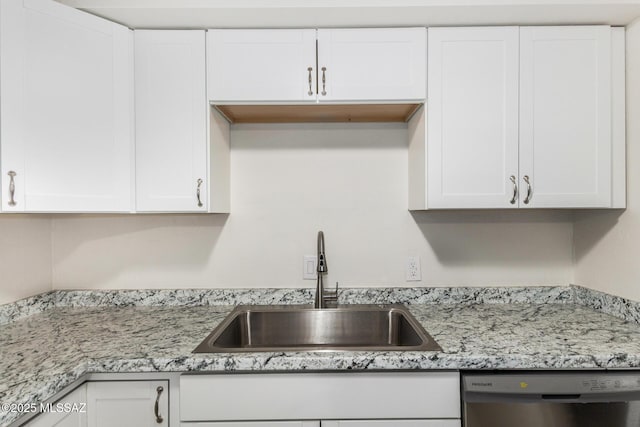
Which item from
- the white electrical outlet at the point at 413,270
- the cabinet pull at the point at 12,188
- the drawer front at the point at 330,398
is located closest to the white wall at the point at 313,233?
the white electrical outlet at the point at 413,270

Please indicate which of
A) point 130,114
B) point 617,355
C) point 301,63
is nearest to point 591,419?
point 617,355

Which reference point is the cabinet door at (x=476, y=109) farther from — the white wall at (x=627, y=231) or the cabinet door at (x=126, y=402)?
the cabinet door at (x=126, y=402)

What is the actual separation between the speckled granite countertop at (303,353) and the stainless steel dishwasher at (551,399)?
42mm

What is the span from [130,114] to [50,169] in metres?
0.36

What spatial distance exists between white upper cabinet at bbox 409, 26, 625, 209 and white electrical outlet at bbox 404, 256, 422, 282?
456 mm

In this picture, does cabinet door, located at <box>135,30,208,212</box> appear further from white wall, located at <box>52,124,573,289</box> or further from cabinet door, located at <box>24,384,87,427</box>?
cabinet door, located at <box>24,384,87,427</box>

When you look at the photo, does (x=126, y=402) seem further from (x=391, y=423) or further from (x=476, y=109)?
(x=476, y=109)

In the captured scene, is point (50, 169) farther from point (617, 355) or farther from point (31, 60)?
point (617, 355)

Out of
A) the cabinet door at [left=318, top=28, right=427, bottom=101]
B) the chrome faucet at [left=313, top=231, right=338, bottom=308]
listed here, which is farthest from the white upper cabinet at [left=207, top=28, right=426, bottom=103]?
the chrome faucet at [left=313, top=231, right=338, bottom=308]

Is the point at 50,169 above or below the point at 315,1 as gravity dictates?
below

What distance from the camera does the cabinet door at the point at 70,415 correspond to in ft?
3.16

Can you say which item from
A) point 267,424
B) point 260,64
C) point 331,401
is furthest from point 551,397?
point 260,64

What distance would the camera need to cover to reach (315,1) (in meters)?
1.39

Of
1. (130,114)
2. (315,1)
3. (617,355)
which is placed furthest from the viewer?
(130,114)
